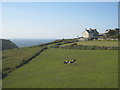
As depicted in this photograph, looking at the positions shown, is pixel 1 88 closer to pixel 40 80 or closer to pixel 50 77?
pixel 40 80

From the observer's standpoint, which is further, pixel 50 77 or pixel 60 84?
pixel 50 77

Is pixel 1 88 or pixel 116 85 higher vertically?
pixel 116 85

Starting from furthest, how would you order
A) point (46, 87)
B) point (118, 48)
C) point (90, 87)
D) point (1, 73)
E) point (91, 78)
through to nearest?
point (118, 48) < point (1, 73) < point (91, 78) < point (46, 87) < point (90, 87)

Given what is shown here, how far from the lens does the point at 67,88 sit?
1934 centimetres

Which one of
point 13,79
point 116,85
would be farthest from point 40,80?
point 116,85

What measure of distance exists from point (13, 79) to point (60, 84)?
9.90 m

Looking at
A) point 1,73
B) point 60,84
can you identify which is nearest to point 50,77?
point 60,84

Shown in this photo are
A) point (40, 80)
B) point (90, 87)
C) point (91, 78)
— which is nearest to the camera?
point (90, 87)

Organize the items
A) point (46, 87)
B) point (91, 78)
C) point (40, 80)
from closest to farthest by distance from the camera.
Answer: point (46, 87) → point (91, 78) → point (40, 80)

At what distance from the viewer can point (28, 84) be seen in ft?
Answer: 72.9

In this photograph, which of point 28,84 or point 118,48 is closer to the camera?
point 28,84

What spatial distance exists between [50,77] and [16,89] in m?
6.14

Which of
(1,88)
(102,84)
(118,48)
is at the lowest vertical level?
(1,88)

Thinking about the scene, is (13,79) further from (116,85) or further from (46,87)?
(116,85)
